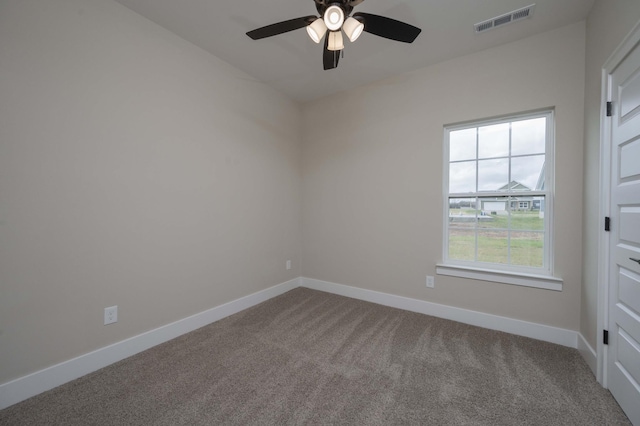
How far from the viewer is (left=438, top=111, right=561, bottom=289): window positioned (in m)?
2.43

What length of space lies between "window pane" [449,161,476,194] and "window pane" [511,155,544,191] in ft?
1.16

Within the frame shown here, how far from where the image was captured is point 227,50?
2.63 m

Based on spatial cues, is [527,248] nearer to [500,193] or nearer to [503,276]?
[503,276]

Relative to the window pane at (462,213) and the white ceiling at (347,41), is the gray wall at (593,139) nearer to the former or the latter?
the white ceiling at (347,41)

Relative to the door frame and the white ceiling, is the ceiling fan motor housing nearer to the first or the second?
the white ceiling

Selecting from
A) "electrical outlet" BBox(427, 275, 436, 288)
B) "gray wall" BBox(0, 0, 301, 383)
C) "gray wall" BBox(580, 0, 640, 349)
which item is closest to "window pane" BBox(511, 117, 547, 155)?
"gray wall" BBox(580, 0, 640, 349)

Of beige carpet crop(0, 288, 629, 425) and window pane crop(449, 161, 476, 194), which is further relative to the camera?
window pane crop(449, 161, 476, 194)

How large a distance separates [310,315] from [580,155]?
3.03 m

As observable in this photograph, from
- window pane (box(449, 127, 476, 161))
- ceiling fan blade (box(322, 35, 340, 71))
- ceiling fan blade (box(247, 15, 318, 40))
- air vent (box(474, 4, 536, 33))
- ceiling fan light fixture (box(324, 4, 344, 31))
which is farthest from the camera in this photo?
window pane (box(449, 127, 476, 161))

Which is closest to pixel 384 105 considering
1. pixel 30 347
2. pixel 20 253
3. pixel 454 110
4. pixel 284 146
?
pixel 454 110

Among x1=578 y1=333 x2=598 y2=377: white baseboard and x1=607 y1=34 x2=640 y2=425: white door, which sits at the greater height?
x1=607 y1=34 x2=640 y2=425: white door

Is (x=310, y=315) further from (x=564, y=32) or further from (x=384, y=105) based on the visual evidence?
(x=564, y=32)

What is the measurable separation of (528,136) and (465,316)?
6.48ft

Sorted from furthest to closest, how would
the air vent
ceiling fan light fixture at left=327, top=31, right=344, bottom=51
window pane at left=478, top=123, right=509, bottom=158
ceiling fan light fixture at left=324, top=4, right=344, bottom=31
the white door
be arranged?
window pane at left=478, top=123, right=509, bottom=158, the air vent, ceiling fan light fixture at left=327, top=31, right=344, bottom=51, ceiling fan light fixture at left=324, top=4, right=344, bottom=31, the white door
